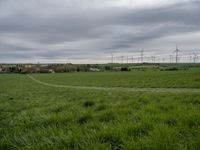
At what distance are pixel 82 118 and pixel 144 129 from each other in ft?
6.12

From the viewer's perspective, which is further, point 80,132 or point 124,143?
point 80,132

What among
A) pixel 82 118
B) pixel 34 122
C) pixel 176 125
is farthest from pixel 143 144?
pixel 34 122

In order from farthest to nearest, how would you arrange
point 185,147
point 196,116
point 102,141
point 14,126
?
point 14,126, point 196,116, point 102,141, point 185,147

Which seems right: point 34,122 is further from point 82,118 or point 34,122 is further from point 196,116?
point 196,116

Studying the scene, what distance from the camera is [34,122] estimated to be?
18.1 ft

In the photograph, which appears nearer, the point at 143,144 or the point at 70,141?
the point at 143,144

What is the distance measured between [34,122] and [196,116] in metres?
3.91

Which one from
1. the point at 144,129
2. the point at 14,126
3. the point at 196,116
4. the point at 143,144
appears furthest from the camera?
the point at 14,126

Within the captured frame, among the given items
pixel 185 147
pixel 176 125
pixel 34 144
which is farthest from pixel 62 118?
pixel 185 147

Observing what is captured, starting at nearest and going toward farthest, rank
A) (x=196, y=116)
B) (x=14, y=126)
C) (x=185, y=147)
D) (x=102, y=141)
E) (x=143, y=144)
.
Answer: (x=185, y=147) → (x=143, y=144) → (x=102, y=141) → (x=196, y=116) → (x=14, y=126)

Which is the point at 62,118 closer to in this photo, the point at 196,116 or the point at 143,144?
the point at 143,144

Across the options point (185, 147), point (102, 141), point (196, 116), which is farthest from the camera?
point (196, 116)

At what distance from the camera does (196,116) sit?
4.66m

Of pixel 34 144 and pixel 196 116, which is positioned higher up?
pixel 196 116
